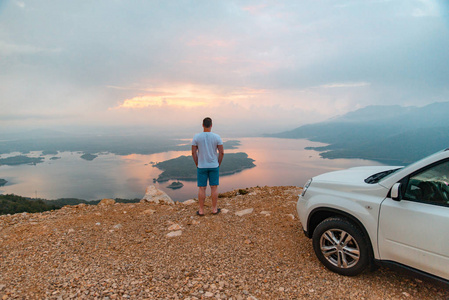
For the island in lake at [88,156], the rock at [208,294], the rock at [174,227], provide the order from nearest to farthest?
the rock at [208,294] → the rock at [174,227] → the island in lake at [88,156]

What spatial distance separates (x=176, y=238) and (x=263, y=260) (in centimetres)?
178

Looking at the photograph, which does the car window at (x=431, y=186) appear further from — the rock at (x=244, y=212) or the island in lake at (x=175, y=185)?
the island in lake at (x=175, y=185)

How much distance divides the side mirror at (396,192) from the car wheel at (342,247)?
25.2 inches

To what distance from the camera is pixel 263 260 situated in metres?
3.49

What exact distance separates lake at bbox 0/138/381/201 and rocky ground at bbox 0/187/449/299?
1273 inches

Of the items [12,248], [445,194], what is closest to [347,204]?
[445,194]

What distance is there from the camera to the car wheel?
278cm

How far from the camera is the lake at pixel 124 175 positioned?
4571cm

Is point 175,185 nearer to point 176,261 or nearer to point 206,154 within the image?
point 206,154

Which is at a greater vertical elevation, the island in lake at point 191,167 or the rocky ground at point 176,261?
the rocky ground at point 176,261

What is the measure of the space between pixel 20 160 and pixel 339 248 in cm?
13262

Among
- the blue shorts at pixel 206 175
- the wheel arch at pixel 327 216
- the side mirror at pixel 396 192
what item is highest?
the side mirror at pixel 396 192

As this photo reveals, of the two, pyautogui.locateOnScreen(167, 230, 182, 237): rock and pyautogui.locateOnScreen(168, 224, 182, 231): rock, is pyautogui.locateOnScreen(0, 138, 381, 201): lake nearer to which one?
pyautogui.locateOnScreen(168, 224, 182, 231): rock

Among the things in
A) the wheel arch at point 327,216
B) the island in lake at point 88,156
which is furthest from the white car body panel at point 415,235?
the island in lake at point 88,156
